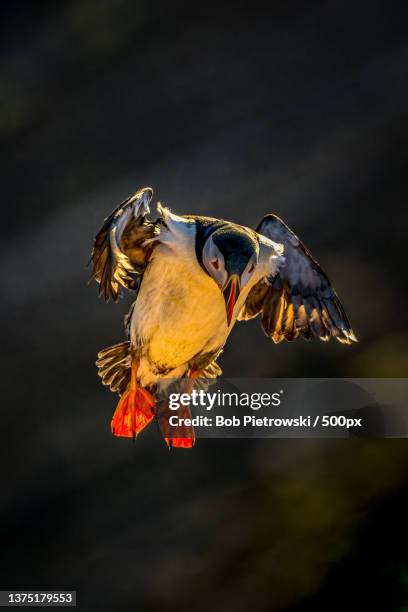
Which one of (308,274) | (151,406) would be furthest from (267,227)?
(151,406)

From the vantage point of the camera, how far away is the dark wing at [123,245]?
2213mm

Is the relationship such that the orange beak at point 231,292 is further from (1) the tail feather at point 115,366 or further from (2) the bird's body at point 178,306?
(1) the tail feather at point 115,366

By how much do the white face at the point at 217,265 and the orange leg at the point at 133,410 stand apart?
16.8 inches

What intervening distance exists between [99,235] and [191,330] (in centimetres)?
31

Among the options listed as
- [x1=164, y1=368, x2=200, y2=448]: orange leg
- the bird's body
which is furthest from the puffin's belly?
[x1=164, y1=368, x2=200, y2=448]: orange leg

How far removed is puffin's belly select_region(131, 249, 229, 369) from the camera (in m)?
2.28

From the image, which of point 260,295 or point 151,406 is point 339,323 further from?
point 151,406

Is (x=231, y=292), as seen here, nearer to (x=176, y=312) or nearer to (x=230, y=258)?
(x=230, y=258)

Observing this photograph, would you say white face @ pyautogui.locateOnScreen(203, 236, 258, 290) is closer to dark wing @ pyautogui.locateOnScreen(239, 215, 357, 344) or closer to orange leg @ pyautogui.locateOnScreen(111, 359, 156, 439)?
dark wing @ pyautogui.locateOnScreen(239, 215, 357, 344)

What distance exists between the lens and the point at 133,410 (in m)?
2.52

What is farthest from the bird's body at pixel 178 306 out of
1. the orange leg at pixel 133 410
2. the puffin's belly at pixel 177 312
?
the orange leg at pixel 133 410

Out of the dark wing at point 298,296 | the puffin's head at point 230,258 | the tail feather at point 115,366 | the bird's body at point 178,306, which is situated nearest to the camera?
the puffin's head at point 230,258

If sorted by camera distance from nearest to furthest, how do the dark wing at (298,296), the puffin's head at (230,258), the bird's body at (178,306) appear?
1. the puffin's head at (230,258)
2. the bird's body at (178,306)
3. the dark wing at (298,296)

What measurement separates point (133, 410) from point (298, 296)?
50 cm
